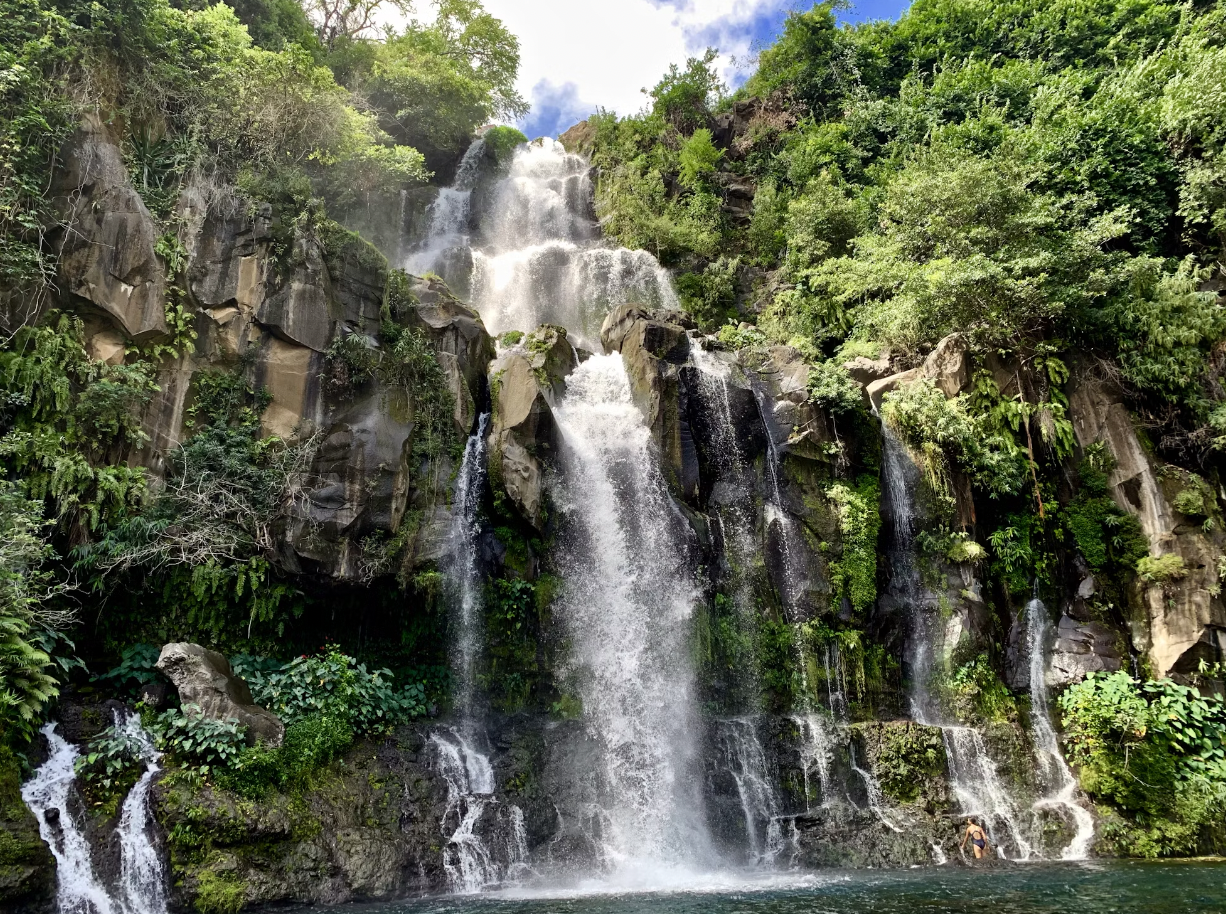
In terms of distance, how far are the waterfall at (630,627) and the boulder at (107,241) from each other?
7739 millimetres

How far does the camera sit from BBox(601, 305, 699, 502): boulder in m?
14.9

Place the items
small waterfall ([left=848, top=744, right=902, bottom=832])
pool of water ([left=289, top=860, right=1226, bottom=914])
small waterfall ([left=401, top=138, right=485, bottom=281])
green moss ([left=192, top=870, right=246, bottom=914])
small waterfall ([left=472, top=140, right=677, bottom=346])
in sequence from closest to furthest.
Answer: pool of water ([left=289, top=860, right=1226, bottom=914]) → green moss ([left=192, top=870, right=246, bottom=914]) → small waterfall ([left=848, top=744, right=902, bottom=832]) → small waterfall ([left=472, top=140, right=677, bottom=346]) → small waterfall ([left=401, top=138, right=485, bottom=281])

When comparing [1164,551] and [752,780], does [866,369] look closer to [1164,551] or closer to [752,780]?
[1164,551]

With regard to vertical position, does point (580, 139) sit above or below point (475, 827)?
above

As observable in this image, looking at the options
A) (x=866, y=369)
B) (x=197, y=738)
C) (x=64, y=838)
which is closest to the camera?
(x=64, y=838)

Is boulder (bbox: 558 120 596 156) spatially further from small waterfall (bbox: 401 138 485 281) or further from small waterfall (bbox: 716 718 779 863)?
small waterfall (bbox: 716 718 779 863)

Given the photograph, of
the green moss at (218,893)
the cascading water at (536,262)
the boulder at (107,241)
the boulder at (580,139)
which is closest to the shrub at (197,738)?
the green moss at (218,893)

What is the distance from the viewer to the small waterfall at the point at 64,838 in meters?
8.05

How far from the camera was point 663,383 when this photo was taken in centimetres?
1561

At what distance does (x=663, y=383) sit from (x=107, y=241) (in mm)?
10354

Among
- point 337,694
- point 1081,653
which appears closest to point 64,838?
point 337,694

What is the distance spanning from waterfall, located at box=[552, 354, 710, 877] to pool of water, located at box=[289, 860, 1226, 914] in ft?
4.14

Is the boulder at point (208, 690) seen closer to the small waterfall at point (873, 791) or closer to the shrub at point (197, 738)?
the shrub at point (197, 738)

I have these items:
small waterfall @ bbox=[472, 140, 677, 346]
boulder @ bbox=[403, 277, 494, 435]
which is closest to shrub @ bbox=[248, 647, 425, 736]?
boulder @ bbox=[403, 277, 494, 435]
